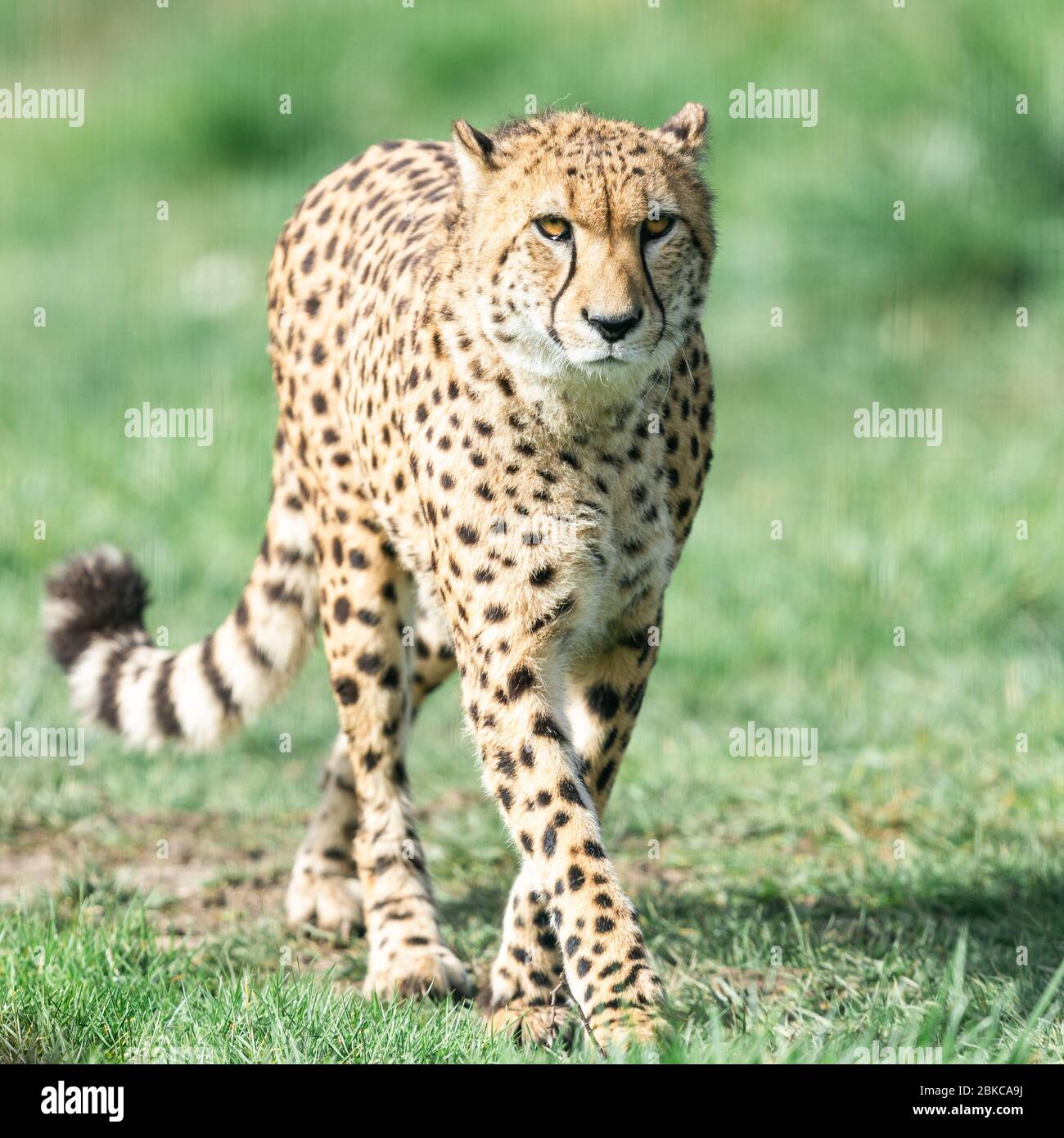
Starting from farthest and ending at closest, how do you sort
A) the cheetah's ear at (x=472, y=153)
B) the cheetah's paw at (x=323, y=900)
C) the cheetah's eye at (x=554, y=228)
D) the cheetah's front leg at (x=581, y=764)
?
the cheetah's paw at (x=323, y=900)
the cheetah's front leg at (x=581, y=764)
the cheetah's ear at (x=472, y=153)
the cheetah's eye at (x=554, y=228)

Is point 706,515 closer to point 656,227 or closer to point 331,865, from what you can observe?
point 331,865

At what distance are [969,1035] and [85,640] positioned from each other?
212cm

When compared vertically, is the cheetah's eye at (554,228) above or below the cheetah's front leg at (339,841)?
above

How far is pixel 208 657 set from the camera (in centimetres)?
410

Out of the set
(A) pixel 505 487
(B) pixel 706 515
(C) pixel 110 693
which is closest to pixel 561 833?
(A) pixel 505 487

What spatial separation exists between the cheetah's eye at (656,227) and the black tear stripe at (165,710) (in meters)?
1.67

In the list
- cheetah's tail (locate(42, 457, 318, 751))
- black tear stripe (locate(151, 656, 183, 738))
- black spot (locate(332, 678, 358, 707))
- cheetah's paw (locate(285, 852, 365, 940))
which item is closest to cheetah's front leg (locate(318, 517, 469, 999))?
black spot (locate(332, 678, 358, 707))

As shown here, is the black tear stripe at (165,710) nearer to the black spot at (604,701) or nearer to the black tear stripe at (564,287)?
the black spot at (604,701)

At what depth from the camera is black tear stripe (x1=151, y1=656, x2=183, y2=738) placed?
406 centimetres

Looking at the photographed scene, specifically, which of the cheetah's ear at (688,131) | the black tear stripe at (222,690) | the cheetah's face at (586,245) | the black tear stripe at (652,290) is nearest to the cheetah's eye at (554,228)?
the cheetah's face at (586,245)

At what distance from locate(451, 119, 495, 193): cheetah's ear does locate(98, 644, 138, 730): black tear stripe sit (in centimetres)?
150

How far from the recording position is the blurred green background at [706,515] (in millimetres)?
3387

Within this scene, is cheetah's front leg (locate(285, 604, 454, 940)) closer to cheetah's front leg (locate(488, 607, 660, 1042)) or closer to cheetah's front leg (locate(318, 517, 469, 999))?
cheetah's front leg (locate(318, 517, 469, 999))

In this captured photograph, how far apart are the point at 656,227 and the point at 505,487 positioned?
1.56ft
